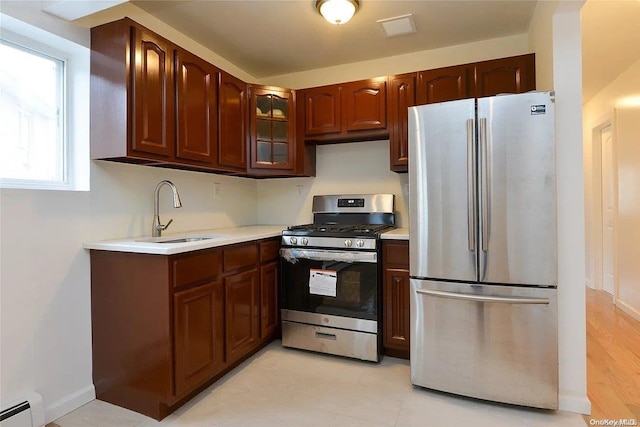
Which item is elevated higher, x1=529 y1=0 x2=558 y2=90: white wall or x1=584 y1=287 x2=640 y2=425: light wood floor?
x1=529 y1=0 x2=558 y2=90: white wall

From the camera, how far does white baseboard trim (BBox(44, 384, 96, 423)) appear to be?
1.78 meters

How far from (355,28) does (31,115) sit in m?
2.14

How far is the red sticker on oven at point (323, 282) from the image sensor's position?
2500 millimetres

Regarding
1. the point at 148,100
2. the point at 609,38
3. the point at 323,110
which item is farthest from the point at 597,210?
the point at 148,100

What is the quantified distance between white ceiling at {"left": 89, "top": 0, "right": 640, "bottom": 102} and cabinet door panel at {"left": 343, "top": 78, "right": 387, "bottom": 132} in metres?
0.36

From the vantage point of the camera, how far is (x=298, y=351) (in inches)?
104

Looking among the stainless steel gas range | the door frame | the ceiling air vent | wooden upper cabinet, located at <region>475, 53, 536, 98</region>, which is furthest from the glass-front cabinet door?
the door frame

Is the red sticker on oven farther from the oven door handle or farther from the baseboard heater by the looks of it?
the baseboard heater

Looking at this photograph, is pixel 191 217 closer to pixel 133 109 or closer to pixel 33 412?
pixel 133 109

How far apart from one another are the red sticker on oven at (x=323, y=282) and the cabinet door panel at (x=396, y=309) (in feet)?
1.22

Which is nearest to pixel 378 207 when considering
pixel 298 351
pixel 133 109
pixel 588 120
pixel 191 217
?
pixel 298 351

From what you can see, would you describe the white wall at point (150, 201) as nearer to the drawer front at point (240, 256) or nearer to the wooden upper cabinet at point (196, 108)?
the wooden upper cabinet at point (196, 108)

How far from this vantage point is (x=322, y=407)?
190 centimetres

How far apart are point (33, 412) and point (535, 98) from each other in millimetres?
2952
